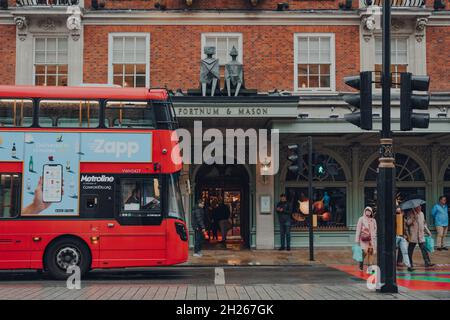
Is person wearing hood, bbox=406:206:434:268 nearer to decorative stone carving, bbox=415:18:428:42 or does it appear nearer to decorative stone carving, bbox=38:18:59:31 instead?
decorative stone carving, bbox=415:18:428:42

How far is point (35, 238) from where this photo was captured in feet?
44.5

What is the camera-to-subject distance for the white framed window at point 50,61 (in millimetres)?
21531

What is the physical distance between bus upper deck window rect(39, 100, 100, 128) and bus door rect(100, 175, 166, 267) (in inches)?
60.0

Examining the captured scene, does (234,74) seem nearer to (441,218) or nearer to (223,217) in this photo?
(223,217)

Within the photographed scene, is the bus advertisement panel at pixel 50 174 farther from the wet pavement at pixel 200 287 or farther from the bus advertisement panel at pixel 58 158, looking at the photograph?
the wet pavement at pixel 200 287

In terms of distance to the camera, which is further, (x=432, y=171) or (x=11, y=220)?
(x=432, y=171)

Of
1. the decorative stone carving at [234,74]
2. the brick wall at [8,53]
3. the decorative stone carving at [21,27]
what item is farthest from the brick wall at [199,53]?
the brick wall at [8,53]

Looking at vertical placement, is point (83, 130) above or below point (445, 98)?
below

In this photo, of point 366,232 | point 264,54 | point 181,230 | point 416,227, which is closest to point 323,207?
point 264,54

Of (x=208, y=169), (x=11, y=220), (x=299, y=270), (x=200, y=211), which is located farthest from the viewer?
(x=208, y=169)

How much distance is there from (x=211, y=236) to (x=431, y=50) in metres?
10.4

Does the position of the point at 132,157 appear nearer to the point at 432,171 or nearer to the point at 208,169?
the point at 208,169

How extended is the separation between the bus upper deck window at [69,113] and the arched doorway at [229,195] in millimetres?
8697

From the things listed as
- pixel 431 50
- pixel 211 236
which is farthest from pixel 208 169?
pixel 431 50
